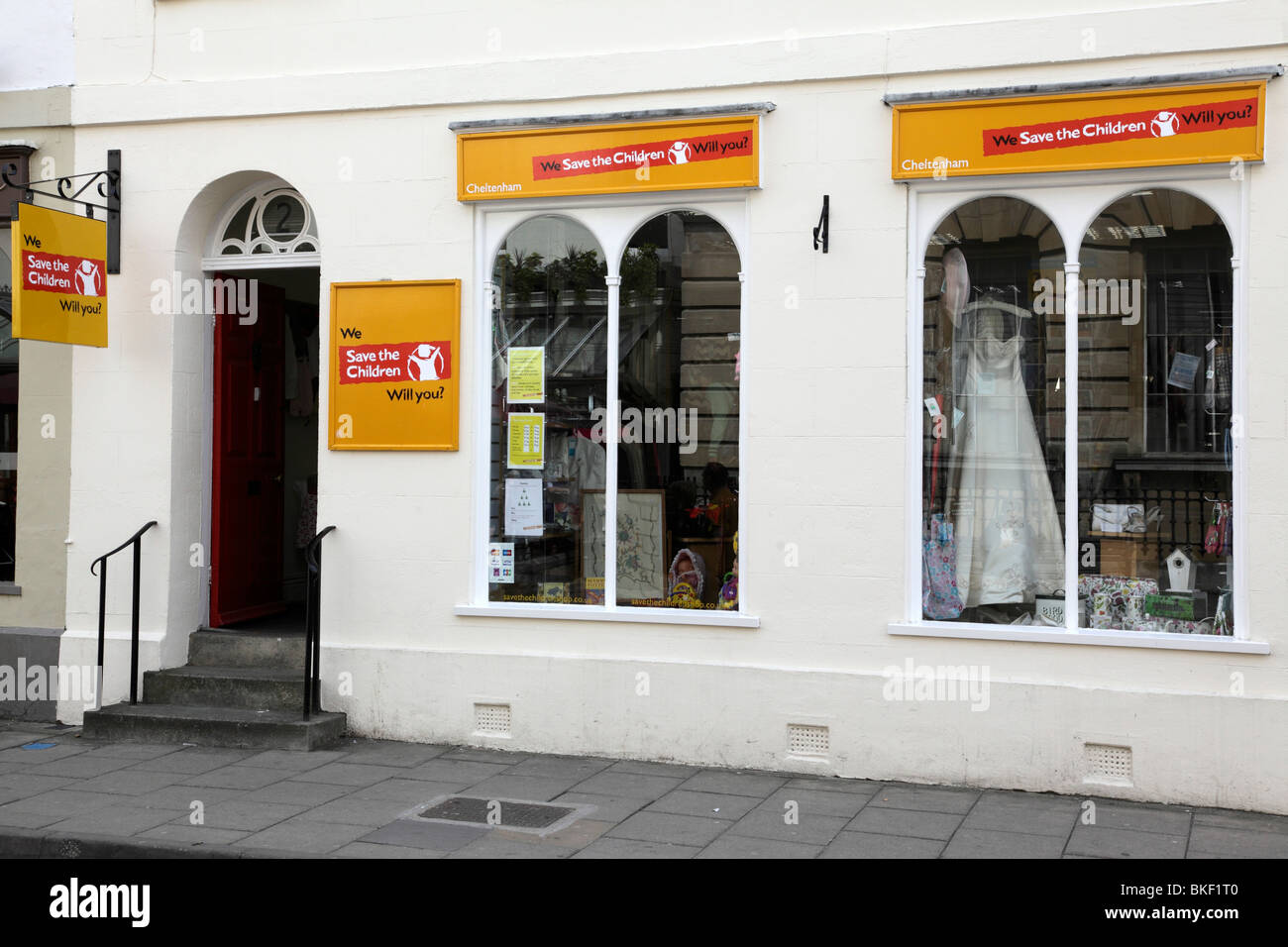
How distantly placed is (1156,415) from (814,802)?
3.14 m

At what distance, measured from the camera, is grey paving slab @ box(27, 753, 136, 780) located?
799cm

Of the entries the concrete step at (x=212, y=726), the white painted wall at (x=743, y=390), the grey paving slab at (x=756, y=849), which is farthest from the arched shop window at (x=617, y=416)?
the grey paving slab at (x=756, y=849)

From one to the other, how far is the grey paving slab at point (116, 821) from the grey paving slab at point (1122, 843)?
4.80m

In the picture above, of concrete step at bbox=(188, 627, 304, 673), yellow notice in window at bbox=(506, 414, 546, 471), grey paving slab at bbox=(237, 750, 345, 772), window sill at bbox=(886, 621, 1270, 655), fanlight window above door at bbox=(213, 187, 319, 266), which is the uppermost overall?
fanlight window above door at bbox=(213, 187, 319, 266)

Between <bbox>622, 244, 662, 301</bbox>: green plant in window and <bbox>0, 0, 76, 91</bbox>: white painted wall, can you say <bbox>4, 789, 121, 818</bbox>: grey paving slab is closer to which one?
<bbox>622, 244, 662, 301</bbox>: green plant in window

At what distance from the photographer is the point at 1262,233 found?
735cm

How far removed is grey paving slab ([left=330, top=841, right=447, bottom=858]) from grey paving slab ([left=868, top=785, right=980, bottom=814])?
2606mm

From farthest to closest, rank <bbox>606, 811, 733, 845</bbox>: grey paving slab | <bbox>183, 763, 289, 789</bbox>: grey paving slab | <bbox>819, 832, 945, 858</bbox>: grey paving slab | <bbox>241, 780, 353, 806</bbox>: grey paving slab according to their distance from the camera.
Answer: <bbox>183, 763, 289, 789</bbox>: grey paving slab → <bbox>241, 780, 353, 806</bbox>: grey paving slab → <bbox>606, 811, 733, 845</bbox>: grey paving slab → <bbox>819, 832, 945, 858</bbox>: grey paving slab

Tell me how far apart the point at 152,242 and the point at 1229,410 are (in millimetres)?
7470

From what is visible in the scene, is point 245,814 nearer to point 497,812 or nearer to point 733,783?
point 497,812

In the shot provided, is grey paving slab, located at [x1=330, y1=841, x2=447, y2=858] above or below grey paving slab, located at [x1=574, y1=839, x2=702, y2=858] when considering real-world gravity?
above

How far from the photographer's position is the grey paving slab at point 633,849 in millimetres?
6320

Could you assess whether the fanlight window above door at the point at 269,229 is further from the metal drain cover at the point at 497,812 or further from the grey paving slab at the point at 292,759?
the metal drain cover at the point at 497,812

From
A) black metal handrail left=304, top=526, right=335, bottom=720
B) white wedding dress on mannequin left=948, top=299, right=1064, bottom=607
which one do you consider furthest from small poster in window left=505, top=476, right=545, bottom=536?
white wedding dress on mannequin left=948, top=299, right=1064, bottom=607
